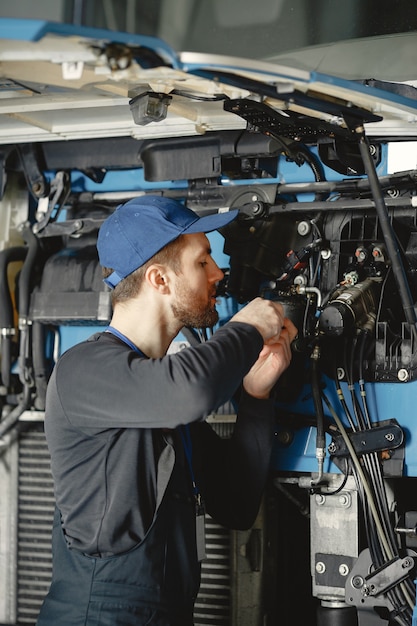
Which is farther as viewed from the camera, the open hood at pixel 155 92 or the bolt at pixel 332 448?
the bolt at pixel 332 448

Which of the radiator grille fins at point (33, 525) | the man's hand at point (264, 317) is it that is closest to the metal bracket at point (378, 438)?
the man's hand at point (264, 317)

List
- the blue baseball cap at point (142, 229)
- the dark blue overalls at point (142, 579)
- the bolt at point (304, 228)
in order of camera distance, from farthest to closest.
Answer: the bolt at point (304, 228), the blue baseball cap at point (142, 229), the dark blue overalls at point (142, 579)

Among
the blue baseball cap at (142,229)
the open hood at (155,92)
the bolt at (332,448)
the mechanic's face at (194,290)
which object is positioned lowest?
the bolt at (332,448)

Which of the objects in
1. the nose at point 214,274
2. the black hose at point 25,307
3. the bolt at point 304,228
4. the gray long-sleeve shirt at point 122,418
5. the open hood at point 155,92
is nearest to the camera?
the open hood at point 155,92

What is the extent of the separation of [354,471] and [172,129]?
1277 millimetres

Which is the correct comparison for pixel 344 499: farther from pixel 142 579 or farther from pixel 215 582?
pixel 142 579

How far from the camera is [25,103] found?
2.87 m

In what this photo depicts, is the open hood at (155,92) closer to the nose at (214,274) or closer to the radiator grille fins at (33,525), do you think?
the nose at (214,274)

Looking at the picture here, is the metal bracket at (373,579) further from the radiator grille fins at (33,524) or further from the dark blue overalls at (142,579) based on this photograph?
the radiator grille fins at (33,524)

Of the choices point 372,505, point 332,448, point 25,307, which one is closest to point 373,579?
point 372,505

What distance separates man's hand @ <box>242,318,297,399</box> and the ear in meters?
0.35

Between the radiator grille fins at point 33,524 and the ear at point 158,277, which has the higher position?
the ear at point 158,277

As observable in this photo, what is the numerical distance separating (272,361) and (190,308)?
0.32 meters

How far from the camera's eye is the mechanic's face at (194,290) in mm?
2570
